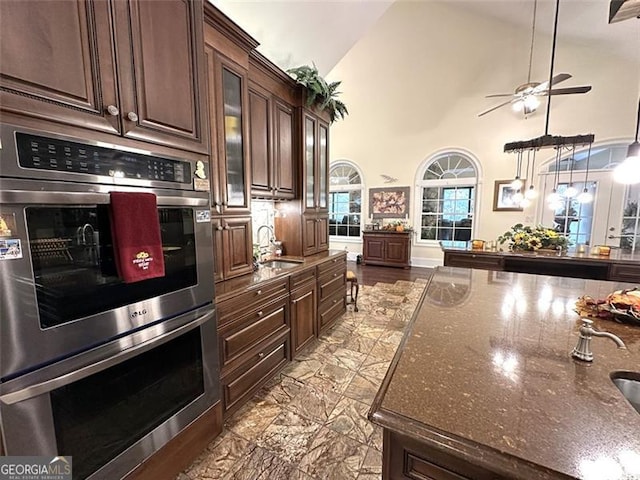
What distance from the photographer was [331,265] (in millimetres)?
3133

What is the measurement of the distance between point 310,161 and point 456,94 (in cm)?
477

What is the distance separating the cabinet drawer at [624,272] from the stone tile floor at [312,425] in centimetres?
247

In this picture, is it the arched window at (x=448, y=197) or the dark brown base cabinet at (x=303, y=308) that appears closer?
the dark brown base cabinet at (x=303, y=308)

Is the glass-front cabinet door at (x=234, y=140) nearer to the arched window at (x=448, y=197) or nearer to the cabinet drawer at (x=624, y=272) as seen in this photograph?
the cabinet drawer at (x=624, y=272)

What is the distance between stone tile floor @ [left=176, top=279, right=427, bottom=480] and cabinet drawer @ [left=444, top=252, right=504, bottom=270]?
4.83ft

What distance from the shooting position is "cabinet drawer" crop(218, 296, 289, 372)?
176 centimetres

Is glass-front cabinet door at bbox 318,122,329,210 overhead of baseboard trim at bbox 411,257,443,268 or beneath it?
overhead

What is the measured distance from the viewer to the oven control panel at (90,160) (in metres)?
0.88

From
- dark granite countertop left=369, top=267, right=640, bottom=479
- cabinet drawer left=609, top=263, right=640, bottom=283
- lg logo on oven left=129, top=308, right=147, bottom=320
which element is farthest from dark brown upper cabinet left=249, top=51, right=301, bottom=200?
cabinet drawer left=609, top=263, right=640, bottom=283

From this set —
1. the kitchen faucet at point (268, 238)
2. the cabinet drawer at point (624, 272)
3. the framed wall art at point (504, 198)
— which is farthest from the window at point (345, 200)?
the cabinet drawer at point (624, 272)

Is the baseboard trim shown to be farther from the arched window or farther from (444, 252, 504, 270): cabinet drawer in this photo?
(444, 252, 504, 270): cabinet drawer

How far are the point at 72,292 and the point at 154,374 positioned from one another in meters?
0.54

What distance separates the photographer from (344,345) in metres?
2.95

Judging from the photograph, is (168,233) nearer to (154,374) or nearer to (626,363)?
(154,374)
